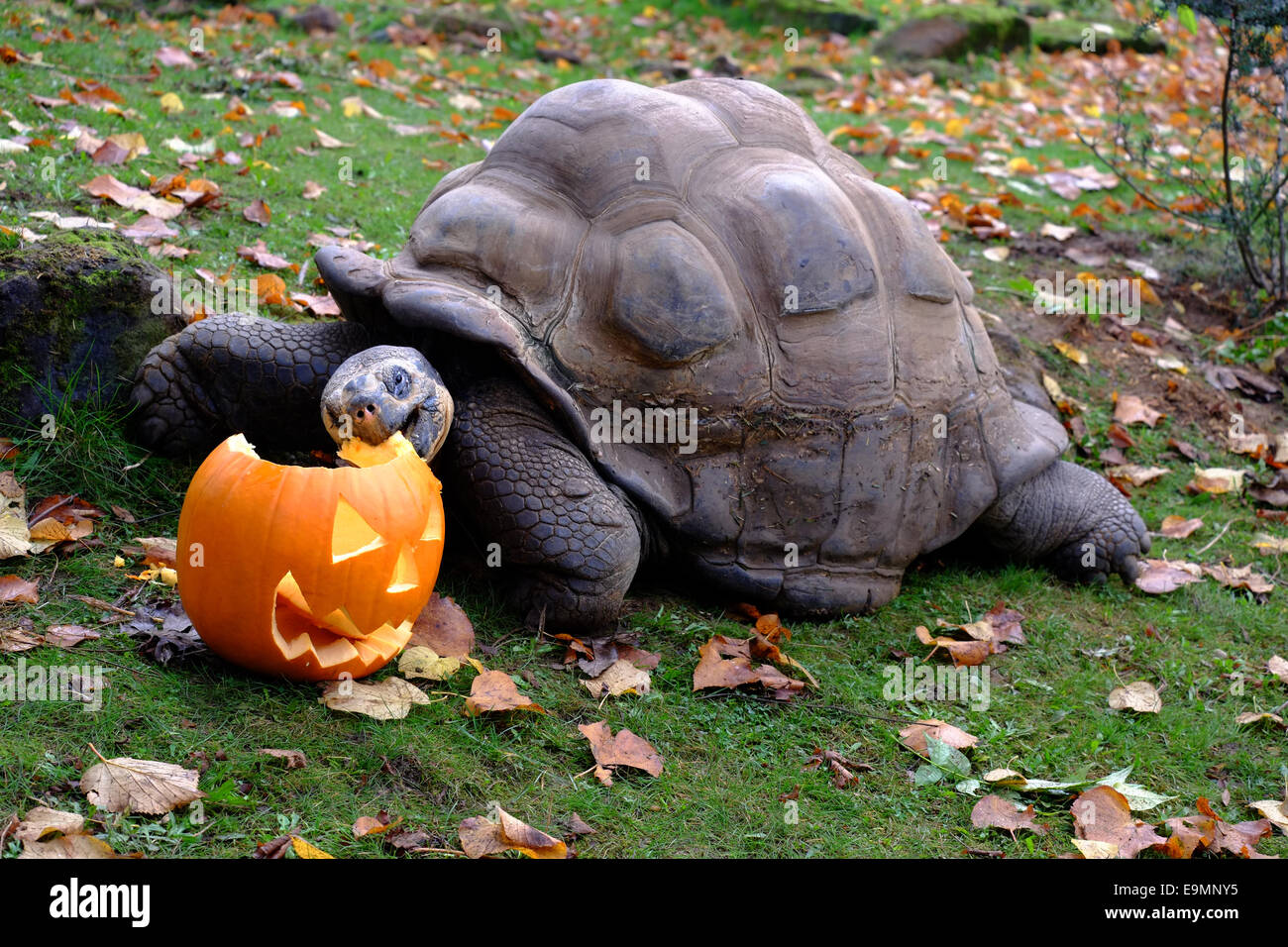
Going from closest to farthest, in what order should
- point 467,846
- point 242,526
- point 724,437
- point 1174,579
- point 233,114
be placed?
point 467,846, point 242,526, point 724,437, point 1174,579, point 233,114

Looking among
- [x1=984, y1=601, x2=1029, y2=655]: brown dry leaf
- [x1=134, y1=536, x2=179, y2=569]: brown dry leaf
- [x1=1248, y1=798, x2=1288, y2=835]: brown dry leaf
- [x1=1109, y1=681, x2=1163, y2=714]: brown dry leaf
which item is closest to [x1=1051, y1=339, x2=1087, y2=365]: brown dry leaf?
[x1=984, y1=601, x2=1029, y2=655]: brown dry leaf

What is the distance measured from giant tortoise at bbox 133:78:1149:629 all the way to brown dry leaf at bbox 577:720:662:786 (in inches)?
23.0

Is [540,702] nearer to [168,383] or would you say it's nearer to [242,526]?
[242,526]

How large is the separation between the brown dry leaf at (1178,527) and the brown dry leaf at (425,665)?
3709 mm

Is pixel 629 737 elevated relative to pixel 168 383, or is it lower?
lower

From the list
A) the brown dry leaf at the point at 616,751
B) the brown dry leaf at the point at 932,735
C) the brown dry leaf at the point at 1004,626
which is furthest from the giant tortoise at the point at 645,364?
the brown dry leaf at the point at 932,735

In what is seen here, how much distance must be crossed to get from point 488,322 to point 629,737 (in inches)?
58.0

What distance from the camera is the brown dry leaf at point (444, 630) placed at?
3566 mm

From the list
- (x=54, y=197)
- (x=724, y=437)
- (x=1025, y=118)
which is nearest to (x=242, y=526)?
Result: (x=724, y=437)

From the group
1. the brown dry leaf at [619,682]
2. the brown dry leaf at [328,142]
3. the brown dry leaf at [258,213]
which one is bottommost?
the brown dry leaf at [619,682]

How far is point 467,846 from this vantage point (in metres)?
2.75

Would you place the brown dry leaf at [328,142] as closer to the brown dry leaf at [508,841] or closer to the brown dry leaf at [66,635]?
the brown dry leaf at [66,635]

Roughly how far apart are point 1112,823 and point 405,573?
2.18m

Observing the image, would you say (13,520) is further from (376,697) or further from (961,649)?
(961,649)
